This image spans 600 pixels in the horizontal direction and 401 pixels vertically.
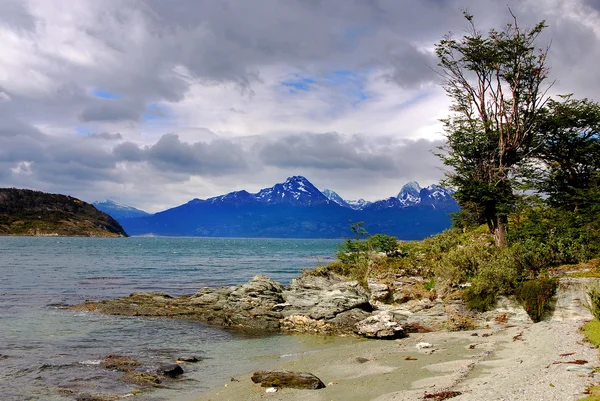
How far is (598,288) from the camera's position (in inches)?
719

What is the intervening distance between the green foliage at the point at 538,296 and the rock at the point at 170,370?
15143mm

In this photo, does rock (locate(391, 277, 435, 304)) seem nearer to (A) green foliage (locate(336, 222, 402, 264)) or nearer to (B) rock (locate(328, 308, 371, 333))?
(B) rock (locate(328, 308, 371, 333))

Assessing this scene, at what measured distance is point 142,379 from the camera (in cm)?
1467

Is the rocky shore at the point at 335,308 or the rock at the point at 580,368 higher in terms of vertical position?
the rock at the point at 580,368

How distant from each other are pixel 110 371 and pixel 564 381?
46.3 ft

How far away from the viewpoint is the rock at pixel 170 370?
15.3 m

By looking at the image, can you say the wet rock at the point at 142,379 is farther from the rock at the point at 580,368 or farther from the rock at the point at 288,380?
the rock at the point at 580,368

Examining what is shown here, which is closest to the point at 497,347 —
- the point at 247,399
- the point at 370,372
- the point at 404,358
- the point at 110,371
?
the point at 404,358

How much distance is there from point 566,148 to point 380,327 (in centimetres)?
2593

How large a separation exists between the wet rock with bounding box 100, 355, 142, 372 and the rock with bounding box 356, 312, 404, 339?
10049 mm

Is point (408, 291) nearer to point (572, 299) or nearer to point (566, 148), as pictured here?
point (572, 299)

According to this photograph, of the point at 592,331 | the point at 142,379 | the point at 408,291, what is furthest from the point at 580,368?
the point at 408,291

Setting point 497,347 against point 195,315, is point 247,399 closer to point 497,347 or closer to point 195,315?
point 497,347

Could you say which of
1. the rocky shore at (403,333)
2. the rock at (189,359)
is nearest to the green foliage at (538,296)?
the rocky shore at (403,333)
